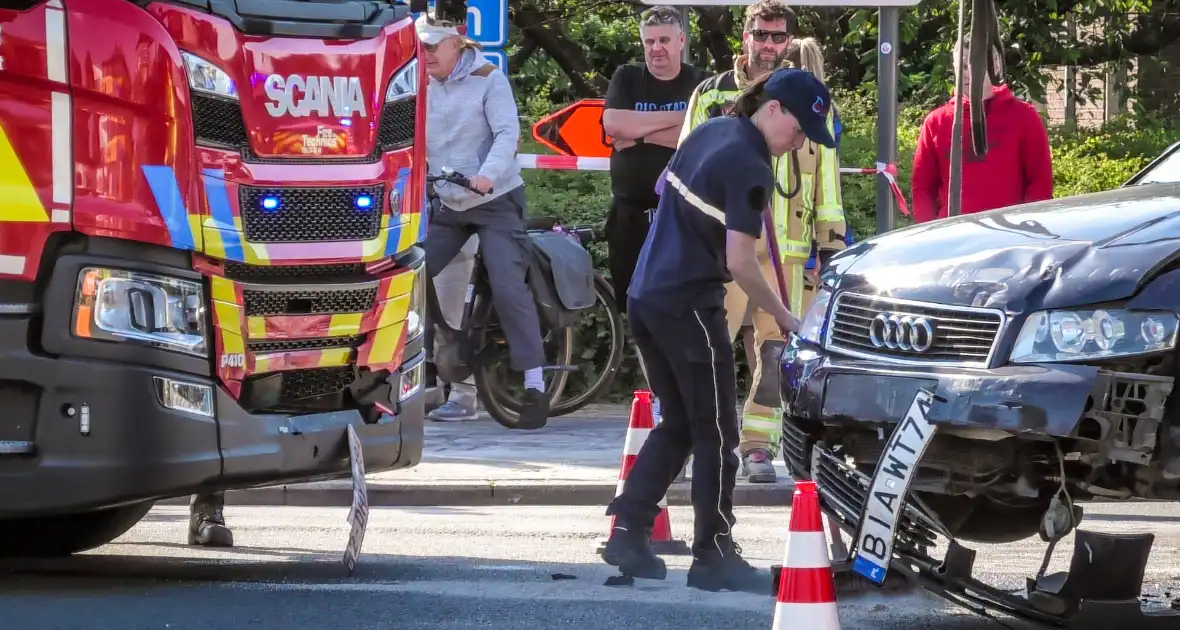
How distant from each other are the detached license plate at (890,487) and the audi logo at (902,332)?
0.63 ft

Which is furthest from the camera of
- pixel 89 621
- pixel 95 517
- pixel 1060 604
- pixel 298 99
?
pixel 95 517

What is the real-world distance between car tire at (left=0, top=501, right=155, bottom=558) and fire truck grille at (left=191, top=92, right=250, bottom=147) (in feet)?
6.03

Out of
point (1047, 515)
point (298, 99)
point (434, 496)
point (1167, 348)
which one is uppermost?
point (298, 99)

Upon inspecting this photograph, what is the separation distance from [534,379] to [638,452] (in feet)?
11.6

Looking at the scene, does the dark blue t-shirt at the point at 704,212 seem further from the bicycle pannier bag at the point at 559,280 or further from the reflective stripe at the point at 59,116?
the bicycle pannier bag at the point at 559,280

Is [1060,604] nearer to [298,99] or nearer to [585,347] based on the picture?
[298,99]

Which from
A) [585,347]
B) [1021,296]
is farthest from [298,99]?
[585,347]

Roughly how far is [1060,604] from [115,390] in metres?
2.89

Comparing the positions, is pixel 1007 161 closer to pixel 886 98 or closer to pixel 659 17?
pixel 659 17

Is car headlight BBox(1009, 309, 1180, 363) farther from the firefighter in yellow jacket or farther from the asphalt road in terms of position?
the firefighter in yellow jacket

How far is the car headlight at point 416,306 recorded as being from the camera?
7.44 metres

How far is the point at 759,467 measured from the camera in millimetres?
9375

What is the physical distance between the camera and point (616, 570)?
749 centimetres

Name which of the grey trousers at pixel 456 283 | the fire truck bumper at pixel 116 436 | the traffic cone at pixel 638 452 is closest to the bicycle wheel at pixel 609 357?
Answer: the grey trousers at pixel 456 283
